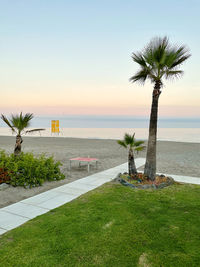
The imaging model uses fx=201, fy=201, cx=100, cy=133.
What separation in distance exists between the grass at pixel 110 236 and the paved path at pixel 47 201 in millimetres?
342

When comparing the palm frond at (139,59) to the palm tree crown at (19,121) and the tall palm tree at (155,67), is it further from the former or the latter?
the palm tree crown at (19,121)

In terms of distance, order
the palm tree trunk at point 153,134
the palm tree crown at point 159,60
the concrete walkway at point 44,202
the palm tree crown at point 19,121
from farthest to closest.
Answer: the palm tree crown at point 19,121, the palm tree trunk at point 153,134, the palm tree crown at point 159,60, the concrete walkway at point 44,202

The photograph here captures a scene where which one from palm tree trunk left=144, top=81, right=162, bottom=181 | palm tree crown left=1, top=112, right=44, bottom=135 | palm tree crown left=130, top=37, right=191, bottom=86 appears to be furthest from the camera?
palm tree crown left=1, top=112, right=44, bottom=135

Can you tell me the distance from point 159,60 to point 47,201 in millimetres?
5981

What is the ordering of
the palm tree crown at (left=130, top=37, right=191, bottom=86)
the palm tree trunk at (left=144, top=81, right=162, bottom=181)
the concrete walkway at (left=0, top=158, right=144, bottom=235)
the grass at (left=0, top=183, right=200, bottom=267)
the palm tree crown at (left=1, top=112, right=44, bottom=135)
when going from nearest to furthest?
the grass at (left=0, top=183, right=200, bottom=267)
the concrete walkway at (left=0, top=158, right=144, bottom=235)
the palm tree crown at (left=130, top=37, right=191, bottom=86)
the palm tree trunk at (left=144, top=81, right=162, bottom=181)
the palm tree crown at (left=1, top=112, right=44, bottom=135)

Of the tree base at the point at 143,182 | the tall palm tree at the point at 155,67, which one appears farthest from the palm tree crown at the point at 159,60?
the tree base at the point at 143,182

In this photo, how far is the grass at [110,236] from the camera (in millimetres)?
3334

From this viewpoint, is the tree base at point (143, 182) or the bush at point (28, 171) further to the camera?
the bush at point (28, 171)

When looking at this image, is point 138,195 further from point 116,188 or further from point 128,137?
point 128,137

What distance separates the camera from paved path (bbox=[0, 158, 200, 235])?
482cm

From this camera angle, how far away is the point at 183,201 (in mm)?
5980

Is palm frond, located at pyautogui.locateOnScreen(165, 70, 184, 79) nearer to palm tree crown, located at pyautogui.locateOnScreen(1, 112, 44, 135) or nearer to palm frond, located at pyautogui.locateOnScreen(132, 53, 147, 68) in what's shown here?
palm frond, located at pyautogui.locateOnScreen(132, 53, 147, 68)

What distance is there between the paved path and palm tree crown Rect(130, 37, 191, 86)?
441 centimetres

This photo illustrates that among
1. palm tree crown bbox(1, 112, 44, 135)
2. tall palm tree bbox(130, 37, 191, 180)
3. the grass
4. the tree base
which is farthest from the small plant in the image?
tall palm tree bbox(130, 37, 191, 180)
